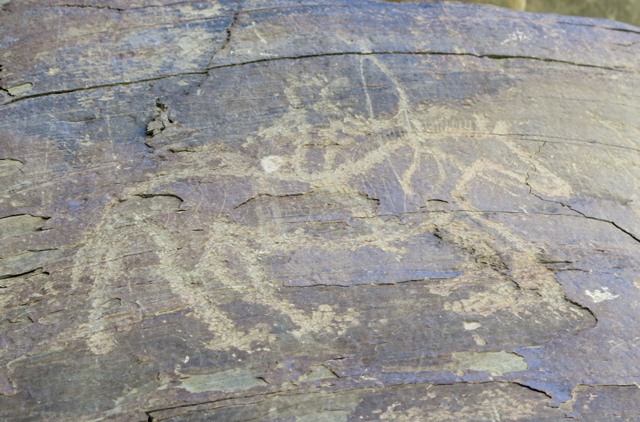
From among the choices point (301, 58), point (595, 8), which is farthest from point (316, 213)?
point (595, 8)

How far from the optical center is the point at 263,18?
186 centimetres

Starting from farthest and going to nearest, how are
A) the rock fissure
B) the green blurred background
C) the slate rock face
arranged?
the green blurred background < the rock fissure < the slate rock face

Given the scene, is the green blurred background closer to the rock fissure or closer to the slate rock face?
the slate rock face

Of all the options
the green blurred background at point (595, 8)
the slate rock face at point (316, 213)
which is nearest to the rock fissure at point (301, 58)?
the slate rock face at point (316, 213)

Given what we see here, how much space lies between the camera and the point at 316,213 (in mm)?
1607

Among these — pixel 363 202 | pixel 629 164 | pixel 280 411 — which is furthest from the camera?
pixel 629 164

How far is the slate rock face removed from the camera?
4.56 ft

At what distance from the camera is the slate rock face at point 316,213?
139cm

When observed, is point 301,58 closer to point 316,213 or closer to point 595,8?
point 316,213

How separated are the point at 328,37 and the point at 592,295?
920 millimetres

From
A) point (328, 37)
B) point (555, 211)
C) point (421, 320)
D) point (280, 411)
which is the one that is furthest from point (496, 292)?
point (328, 37)

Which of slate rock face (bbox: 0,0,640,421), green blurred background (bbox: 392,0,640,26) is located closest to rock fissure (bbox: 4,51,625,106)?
slate rock face (bbox: 0,0,640,421)

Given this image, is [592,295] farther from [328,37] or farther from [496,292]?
[328,37]

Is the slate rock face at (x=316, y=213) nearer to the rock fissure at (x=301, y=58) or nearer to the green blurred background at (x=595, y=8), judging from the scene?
the rock fissure at (x=301, y=58)
